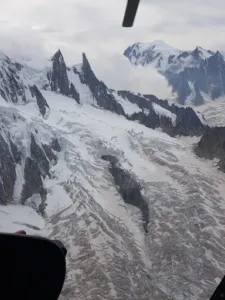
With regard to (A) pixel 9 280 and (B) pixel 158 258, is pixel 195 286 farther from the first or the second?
(A) pixel 9 280

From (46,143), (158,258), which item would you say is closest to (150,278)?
(158,258)

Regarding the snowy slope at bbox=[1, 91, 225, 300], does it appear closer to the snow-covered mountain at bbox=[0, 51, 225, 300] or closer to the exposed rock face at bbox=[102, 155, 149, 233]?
the snow-covered mountain at bbox=[0, 51, 225, 300]

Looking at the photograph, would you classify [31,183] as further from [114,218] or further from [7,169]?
[114,218]

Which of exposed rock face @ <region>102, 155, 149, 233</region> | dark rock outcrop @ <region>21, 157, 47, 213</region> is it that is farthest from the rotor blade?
dark rock outcrop @ <region>21, 157, 47, 213</region>

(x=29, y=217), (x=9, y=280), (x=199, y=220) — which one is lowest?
(x=29, y=217)

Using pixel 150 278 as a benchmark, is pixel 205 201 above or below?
above

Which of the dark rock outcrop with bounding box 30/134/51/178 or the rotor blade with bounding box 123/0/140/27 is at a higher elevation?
the rotor blade with bounding box 123/0/140/27
